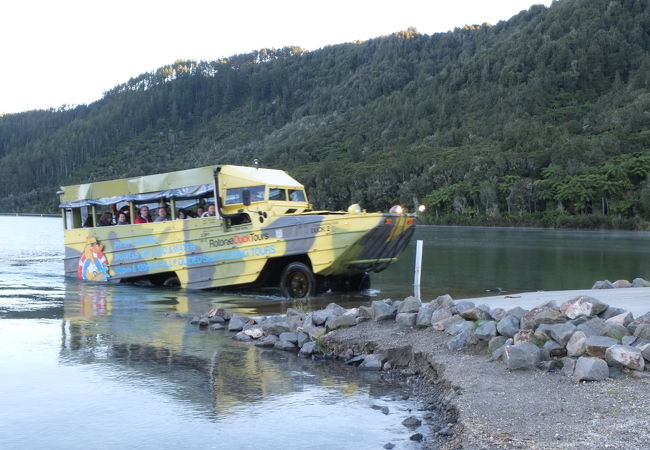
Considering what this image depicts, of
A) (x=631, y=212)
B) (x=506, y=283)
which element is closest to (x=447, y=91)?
(x=631, y=212)

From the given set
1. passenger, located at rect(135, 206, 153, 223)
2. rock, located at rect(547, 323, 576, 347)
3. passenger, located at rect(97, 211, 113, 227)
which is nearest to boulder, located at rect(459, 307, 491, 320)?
rock, located at rect(547, 323, 576, 347)

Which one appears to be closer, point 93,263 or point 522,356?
point 522,356

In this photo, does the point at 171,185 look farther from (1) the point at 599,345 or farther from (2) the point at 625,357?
(2) the point at 625,357

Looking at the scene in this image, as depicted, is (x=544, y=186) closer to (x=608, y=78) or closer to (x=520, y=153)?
(x=520, y=153)

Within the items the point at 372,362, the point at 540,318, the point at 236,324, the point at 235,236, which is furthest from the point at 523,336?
the point at 235,236

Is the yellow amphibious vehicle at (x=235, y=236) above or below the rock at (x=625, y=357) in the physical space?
above

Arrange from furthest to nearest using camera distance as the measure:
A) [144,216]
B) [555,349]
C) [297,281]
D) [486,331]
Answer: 1. [144,216]
2. [297,281]
3. [486,331]
4. [555,349]

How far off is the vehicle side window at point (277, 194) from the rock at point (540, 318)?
34.4 ft

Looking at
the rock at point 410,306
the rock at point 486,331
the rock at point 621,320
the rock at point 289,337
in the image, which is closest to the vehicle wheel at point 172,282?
the rock at point 289,337

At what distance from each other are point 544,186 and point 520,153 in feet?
62.4

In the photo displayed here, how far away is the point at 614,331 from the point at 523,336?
3.37 ft

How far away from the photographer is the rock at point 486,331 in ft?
30.6

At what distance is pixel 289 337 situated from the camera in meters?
11.7

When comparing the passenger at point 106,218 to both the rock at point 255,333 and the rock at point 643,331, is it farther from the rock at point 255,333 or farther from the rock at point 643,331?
the rock at point 643,331
